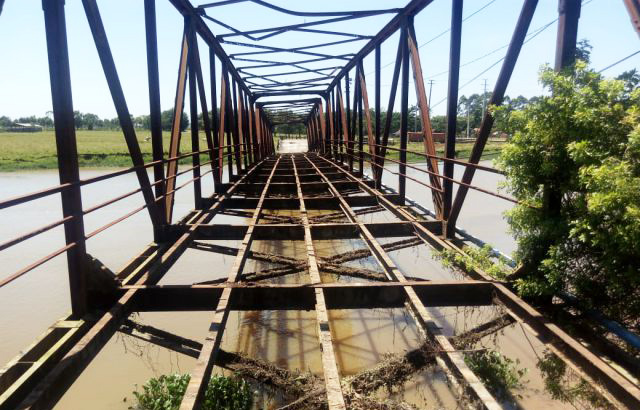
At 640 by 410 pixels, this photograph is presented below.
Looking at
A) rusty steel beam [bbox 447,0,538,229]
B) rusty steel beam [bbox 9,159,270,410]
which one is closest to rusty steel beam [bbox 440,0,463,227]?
rusty steel beam [bbox 447,0,538,229]

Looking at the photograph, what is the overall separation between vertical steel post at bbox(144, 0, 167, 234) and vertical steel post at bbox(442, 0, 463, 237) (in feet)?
13.2

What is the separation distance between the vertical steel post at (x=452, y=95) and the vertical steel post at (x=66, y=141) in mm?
4406

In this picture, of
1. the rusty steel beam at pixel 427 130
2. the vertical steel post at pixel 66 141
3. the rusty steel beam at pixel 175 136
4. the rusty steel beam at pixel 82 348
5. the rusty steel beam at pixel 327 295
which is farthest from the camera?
the rusty steel beam at pixel 427 130

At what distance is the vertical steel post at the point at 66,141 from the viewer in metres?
3.31

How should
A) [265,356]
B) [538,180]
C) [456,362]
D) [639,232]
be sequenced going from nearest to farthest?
[639,232] < [456,362] < [538,180] < [265,356]

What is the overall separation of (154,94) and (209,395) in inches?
180

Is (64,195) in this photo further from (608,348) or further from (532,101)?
(608,348)

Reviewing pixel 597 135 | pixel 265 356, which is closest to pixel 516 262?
pixel 597 135

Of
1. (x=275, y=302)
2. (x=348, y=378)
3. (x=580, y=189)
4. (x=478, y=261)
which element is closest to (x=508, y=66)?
(x=580, y=189)

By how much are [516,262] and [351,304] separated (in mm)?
1559

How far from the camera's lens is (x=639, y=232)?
7.81 feet

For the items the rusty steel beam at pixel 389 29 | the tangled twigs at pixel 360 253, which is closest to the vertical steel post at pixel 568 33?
the tangled twigs at pixel 360 253

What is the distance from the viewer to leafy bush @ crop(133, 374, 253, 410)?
629 centimetres

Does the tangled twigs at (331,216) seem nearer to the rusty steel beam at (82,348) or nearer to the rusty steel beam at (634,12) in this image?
the rusty steel beam at (82,348)
